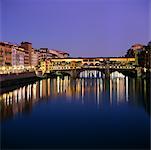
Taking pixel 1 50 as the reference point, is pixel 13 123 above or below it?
below

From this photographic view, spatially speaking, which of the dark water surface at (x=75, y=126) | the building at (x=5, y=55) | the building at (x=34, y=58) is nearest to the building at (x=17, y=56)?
the building at (x=5, y=55)

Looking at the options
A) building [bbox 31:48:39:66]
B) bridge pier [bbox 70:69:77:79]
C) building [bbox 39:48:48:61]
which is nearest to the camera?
bridge pier [bbox 70:69:77:79]

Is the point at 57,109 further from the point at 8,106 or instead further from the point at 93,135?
the point at 93,135

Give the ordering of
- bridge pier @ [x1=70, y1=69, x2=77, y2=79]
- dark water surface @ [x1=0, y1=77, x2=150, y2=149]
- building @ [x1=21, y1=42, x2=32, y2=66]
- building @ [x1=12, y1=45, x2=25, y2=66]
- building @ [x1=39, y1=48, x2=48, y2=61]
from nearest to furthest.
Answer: dark water surface @ [x1=0, y1=77, x2=150, y2=149] → building @ [x1=12, y1=45, x2=25, y2=66] → bridge pier @ [x1=70, y1=69, x2=77, y2=79] → building @ [x1=21, y1=42, x2=32, y2=66] → building @ [x1=39, y1=48, x2=48, y2=61]

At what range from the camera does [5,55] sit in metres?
19.6

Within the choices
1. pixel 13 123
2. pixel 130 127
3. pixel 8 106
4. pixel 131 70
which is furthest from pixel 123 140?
pixel 131 70

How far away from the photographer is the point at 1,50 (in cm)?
1855

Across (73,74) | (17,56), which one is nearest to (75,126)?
(73,74)

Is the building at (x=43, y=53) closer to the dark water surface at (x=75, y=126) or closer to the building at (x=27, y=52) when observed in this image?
the building at (x=27, y=52)

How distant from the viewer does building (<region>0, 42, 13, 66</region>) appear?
18523 mm

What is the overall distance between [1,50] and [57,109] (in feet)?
38.0

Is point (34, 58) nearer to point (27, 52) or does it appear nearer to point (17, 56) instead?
point (27, 52)

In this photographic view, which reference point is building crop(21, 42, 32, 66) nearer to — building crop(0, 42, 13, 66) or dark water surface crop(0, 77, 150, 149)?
building crop(0, 42, 13, 66)

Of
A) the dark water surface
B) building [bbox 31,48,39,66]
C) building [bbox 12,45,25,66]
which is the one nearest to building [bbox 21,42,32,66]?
building [bbox 31,48,39,66]
